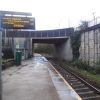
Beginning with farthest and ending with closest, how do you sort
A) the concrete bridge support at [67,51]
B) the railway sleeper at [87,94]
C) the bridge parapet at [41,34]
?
the bridge parapet at [41,34]
the concrete bridge support at [67,51]
the railway sleeper at [87,94]

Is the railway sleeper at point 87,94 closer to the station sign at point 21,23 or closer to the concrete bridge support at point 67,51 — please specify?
the station sign at point 21,23

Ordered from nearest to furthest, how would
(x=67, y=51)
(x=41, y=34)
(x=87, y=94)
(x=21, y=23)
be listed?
1. (x=87, y=94)
2. (x=21, y=23)
3. (x=67, y=51)
4. (x=41, y=34)

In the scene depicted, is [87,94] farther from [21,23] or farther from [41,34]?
[41,34]

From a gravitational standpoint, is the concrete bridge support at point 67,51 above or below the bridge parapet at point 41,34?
below

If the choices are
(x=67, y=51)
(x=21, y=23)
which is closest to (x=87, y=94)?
(x=21, y=23)

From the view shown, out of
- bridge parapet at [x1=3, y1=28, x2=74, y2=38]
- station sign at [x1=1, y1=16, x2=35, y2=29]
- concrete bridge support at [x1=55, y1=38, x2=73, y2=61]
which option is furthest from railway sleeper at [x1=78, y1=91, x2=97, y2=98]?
bridge parapet at [x1=3, y1=28, x2=74, y2=38]

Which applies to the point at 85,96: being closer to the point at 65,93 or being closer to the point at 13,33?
the point at 65,93

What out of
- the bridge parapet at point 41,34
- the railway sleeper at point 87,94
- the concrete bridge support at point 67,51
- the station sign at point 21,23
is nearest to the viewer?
the railway sleeper at point 87,94

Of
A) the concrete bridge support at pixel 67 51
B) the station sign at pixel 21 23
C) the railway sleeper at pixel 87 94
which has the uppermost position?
the station sign at pixel 21 23

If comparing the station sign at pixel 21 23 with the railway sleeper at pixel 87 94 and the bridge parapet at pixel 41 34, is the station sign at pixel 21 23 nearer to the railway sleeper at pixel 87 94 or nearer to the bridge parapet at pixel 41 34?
the railway sleeper at pixel 87 94

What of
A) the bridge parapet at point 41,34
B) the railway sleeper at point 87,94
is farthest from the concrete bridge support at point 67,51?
the railway sleeper at point 87,94

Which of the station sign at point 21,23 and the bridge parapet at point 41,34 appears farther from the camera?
the bridge parapet at point 41,34

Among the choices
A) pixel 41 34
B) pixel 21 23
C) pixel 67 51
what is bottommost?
pixel 67 51

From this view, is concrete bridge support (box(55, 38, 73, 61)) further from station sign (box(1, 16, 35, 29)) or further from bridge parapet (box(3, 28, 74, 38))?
station sign (box(1, 16, 35, 29))
